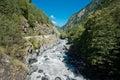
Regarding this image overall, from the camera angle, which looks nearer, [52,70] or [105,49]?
[105,49]

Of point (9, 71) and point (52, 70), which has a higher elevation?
point (9, 71)

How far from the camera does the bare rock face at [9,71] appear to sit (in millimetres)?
38237

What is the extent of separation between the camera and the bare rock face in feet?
125

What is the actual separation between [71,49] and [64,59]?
13441 millimetres

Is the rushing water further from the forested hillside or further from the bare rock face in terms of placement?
the bare rock face

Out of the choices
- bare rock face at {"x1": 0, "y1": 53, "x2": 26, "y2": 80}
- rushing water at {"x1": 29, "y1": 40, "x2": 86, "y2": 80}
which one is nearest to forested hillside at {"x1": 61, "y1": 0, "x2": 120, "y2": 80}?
rushing water at {"x1": 29, "y1": 40, "x2": 86, "y2": 80}

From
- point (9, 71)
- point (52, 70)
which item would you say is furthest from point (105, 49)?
point (9, 71)

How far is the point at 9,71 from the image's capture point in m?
39.7

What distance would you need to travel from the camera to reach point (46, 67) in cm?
5819

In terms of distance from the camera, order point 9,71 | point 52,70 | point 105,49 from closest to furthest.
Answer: point 9,71 < point 105,49 < point 52,70

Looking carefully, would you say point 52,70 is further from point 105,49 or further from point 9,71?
point 9,71

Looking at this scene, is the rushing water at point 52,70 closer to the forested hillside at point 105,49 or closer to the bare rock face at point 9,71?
the forested hillside at point 105,49

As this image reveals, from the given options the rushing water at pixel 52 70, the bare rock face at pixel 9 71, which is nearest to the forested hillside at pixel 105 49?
the rushing water at pixel 52 70

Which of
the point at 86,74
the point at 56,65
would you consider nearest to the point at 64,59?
the point at 56,65
